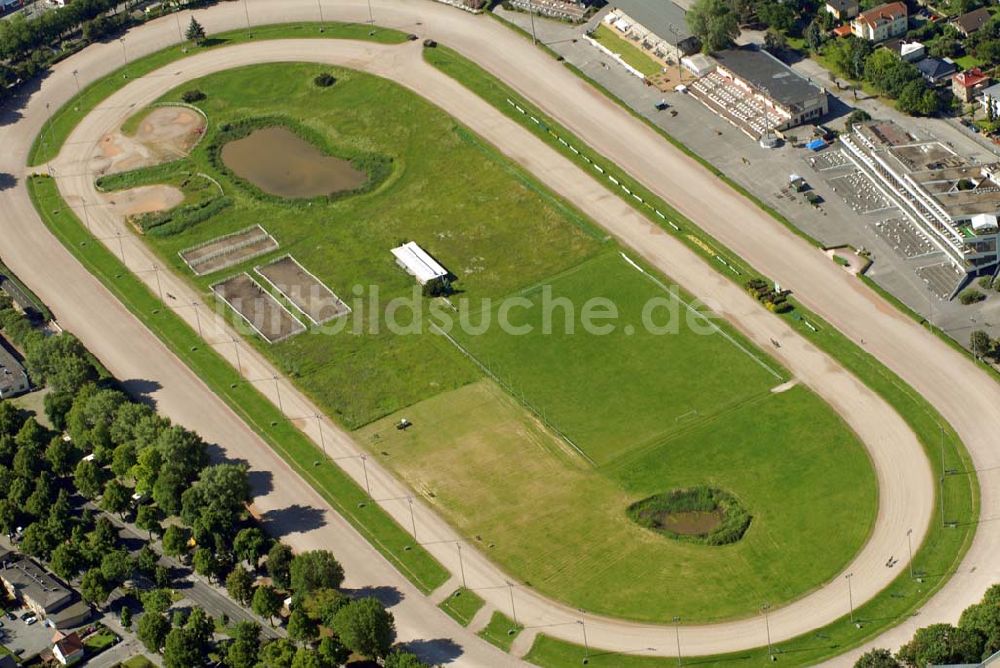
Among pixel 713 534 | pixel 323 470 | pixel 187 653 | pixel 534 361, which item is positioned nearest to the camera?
pixel 187 653

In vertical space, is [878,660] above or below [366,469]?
below

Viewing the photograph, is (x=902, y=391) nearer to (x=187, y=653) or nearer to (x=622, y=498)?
(x=622, y=498)

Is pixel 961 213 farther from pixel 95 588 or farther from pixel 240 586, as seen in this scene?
pixel 95 588

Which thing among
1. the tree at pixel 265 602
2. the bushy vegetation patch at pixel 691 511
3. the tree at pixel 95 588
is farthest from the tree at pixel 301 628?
the bushy vegetation patch at pixel 691 511

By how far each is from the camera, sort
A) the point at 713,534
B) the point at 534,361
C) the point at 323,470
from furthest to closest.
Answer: the point at 534,361
the point at 323,470
the point at 713,534

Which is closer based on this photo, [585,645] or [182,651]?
[182,651]

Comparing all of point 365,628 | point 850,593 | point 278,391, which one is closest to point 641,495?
point 850,593

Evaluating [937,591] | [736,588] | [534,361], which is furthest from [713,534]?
[534,361]

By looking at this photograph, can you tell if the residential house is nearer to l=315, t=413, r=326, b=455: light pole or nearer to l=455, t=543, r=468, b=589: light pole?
l=315, t=413, r=326, b=455: light pole
